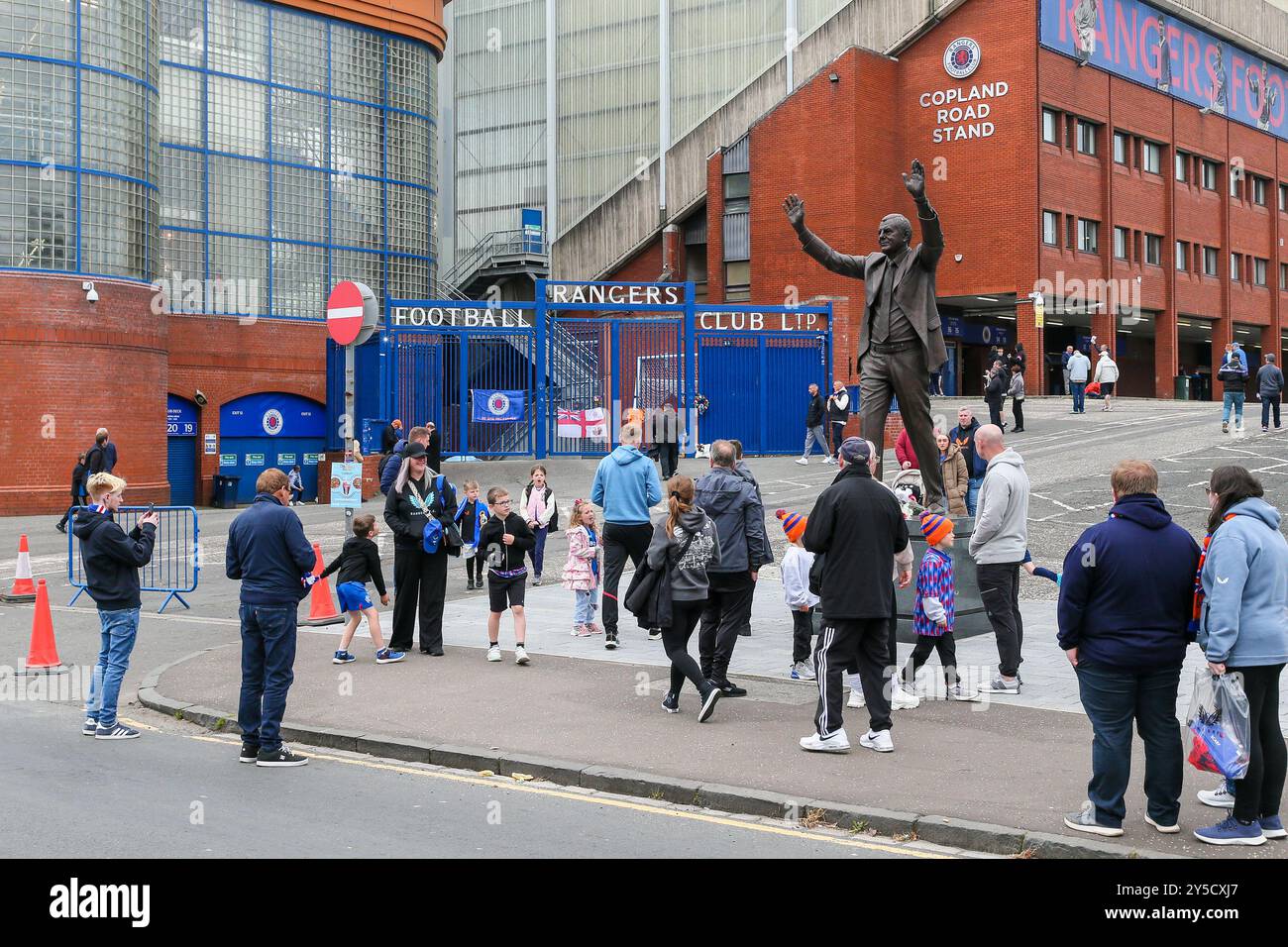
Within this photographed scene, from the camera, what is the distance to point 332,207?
36875 millimetres

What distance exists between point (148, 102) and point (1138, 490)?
28.3 meters

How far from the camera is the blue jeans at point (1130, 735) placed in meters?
6.36

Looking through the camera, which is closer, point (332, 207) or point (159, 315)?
point (159, 315)

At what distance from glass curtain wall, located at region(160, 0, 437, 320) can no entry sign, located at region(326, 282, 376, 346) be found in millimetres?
22722

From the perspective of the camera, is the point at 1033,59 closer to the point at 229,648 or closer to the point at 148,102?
the point at 148,102

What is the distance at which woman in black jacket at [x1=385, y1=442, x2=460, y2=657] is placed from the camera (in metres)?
11.9

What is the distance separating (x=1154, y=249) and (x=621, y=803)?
50.6 meters

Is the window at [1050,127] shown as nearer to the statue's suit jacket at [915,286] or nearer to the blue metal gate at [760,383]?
the blue metal gate at [760,383]

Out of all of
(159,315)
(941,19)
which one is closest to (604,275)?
(941,19)

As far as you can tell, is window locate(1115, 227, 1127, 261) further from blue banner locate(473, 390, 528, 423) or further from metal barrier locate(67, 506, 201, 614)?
metal barrier locate(67, 506, 201, 614)

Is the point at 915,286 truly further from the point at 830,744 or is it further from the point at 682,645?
the point at 830,744

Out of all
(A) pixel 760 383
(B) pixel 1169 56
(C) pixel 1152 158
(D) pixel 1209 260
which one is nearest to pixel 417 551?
(A) pixel 760 383

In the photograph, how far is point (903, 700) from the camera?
956 cm

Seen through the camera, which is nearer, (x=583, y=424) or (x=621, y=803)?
(x=621, y=803)
